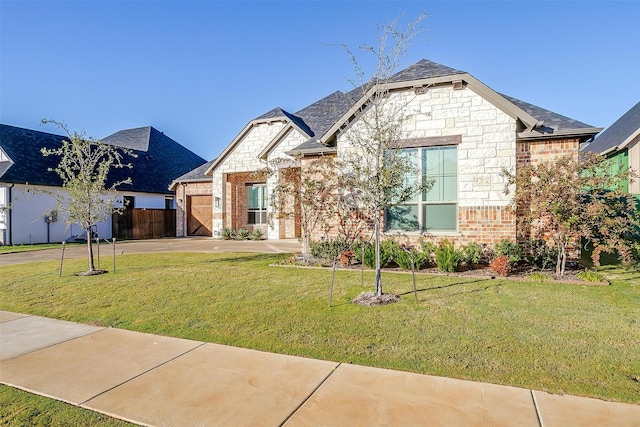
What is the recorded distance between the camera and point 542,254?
888 cm

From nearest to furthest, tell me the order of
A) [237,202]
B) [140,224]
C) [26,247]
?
[26,247], [237,202], [140,224]

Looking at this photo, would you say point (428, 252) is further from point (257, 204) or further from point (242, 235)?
point (257, 204)

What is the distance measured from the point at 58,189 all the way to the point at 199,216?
7.99 metres

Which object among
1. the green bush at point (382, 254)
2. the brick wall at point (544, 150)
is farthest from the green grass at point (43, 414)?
the brick wall at point (544, 150)

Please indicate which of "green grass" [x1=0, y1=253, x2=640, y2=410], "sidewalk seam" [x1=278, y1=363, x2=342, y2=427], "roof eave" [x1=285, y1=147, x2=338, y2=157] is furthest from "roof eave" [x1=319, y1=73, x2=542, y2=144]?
"sidewalk seam" [x1=278, y1=363, x2=342, y2=427]

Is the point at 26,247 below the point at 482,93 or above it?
below

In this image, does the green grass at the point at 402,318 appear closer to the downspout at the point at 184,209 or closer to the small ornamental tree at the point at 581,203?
the small ornamental tree at the point at 581,203

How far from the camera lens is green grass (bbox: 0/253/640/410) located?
3.81 meters

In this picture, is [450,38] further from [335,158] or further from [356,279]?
[356,279]

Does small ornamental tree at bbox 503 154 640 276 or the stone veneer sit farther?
the stone veneer

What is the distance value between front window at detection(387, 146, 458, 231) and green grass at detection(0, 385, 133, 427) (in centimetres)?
877

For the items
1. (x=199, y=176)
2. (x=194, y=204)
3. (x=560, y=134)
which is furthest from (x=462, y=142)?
(x=194, y=204)

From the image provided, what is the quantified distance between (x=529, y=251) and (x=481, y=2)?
8.03 metres

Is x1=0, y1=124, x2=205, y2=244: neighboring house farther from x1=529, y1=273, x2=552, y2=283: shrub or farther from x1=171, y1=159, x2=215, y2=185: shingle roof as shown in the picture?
x1=529, y1=273, x2=552, y2=283: shrub
